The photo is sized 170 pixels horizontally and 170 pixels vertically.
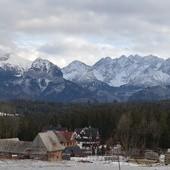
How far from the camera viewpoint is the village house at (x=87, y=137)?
13062cm

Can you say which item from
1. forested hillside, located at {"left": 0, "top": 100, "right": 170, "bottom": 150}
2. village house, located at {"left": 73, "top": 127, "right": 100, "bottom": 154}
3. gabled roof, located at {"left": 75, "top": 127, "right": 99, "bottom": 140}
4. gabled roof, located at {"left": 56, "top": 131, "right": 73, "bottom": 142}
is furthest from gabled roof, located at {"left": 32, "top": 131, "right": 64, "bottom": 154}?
gabled roof, located at {"left": 75, "top": 127, "right": 99, "bottom": 140}

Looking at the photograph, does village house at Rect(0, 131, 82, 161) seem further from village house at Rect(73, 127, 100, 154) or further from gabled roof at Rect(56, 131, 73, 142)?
village house at Rect(73, 127, 100, 154)

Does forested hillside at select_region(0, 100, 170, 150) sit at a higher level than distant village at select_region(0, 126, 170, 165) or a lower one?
higher

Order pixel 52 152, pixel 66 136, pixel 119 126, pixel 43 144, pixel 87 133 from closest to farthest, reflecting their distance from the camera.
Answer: pixel 43 144 → pixel 52 152 → pixel 66 136 → pixel 119 126 → pixel 87 133

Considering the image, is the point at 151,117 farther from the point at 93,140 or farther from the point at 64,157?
the point at 64,157

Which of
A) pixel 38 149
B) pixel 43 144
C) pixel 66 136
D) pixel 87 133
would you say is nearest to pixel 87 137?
pixel 87 133

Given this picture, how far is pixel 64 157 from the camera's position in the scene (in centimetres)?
10069

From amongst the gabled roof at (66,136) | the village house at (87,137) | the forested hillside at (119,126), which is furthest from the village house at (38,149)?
the village house at (87,137)

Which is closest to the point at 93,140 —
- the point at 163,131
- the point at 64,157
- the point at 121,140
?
the point at 121,140

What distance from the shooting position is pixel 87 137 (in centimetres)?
13138

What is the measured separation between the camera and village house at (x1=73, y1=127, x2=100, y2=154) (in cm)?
13062

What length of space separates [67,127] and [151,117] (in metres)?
33.2

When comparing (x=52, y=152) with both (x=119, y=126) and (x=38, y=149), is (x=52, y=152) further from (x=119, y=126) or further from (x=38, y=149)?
(x=119, y=126)

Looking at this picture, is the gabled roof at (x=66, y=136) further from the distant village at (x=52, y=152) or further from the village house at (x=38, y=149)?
the village house at (x=38, y=149)
